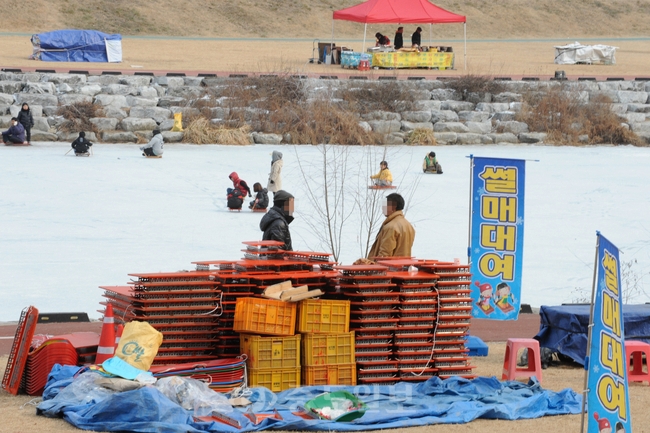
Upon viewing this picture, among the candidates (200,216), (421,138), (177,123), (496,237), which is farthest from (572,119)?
(496,237)

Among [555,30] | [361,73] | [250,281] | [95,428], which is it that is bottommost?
[95,428]

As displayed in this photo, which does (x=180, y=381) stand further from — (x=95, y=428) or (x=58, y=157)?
(x=58, y=157)

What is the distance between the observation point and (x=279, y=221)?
10984 mm

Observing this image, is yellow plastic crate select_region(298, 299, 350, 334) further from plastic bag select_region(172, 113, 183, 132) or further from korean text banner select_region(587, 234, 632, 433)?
plastic bag select_region(172, 113, 183, 132)

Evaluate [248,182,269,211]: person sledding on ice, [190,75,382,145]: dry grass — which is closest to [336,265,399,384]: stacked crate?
[248,182,269,211]: person sledding on ice

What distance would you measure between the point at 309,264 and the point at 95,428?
2814mm

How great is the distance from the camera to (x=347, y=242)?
1733cm

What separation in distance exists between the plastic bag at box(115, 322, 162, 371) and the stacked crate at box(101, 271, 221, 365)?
54cm

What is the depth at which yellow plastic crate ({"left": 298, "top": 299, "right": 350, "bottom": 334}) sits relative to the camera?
904cm

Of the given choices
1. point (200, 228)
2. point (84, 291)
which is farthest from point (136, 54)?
point (84, 291)

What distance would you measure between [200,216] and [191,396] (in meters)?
11.3

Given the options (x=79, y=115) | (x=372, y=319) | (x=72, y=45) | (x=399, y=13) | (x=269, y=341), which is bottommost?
(x=269, y=341)

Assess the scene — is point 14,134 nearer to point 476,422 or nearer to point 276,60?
point 276,60

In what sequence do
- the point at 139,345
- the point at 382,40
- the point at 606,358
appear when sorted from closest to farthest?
1. the point at 606,358
2. the point at 139,345
3. the point at 382,40
